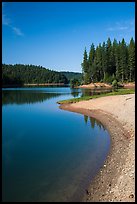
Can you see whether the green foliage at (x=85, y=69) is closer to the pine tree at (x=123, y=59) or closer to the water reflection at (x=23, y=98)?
the pine tree at (x=123, y=59)

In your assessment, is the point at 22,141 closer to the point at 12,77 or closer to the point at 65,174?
the point at 65,174

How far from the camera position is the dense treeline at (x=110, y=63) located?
258ft

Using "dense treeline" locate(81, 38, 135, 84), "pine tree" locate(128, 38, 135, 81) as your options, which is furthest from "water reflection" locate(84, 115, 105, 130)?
"pine tree" locate(128, 38, 135, 81)

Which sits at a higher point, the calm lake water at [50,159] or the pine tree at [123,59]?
the pine tree at [123,59]

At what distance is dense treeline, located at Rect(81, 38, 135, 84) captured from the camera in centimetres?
7869

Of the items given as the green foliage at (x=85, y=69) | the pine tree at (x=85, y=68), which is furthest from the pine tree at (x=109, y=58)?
the pine tree at (x=85, y=68)

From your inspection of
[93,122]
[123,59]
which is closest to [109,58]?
[123,59]

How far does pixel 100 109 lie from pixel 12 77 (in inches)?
4743

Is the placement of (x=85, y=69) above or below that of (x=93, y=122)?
above

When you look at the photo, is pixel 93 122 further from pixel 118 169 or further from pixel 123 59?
pixel 123 59

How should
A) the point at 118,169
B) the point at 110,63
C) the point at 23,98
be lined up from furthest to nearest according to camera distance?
1. the point at 110,63
2. the point at 23,98
3. the point at 118,169

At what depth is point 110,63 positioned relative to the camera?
286 ft

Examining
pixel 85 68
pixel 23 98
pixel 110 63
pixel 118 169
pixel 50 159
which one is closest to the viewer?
pixel 118 169

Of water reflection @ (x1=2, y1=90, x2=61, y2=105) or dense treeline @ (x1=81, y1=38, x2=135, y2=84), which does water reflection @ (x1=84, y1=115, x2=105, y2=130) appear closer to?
water reflection @ (x1=2, y1=90, x2=61, y2=105)
